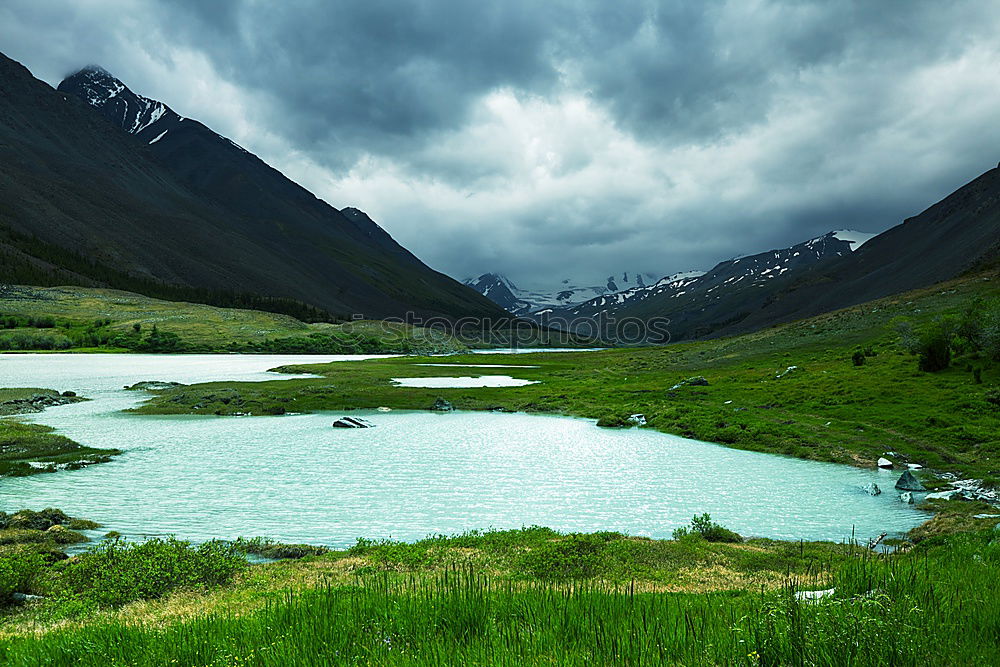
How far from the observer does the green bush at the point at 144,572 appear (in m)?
13.6

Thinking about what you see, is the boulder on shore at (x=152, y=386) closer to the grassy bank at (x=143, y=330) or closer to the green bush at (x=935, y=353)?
the green bush at (x=935, y=353)

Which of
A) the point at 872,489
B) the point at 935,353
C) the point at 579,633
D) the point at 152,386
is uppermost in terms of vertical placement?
the point at 935,353

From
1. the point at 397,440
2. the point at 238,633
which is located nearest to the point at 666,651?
the point at 238,633

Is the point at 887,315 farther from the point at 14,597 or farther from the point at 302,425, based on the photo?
the point at 14,597

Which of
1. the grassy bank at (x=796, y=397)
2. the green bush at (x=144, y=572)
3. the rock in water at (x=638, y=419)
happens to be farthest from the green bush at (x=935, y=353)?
the green bush at (x=144, y=572)

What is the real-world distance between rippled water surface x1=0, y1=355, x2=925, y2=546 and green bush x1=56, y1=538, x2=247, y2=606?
16.1ft

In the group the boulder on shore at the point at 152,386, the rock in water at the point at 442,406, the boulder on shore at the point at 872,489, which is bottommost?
the boulder on shore at the point at 872,489

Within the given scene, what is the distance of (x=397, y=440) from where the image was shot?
141 feet

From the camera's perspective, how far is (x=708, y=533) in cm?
2017

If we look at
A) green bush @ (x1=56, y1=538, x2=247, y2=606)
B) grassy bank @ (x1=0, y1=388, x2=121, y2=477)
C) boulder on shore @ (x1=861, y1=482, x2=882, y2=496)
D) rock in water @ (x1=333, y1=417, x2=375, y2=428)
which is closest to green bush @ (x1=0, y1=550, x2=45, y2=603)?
green bush @ (x1=56, y1=538, x2=247, y2=606)

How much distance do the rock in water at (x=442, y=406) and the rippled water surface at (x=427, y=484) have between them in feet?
38.5

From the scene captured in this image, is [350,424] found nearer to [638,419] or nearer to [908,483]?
[638,419]

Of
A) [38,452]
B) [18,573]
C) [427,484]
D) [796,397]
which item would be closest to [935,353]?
[796,397]

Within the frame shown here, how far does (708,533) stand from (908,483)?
14.5 m
